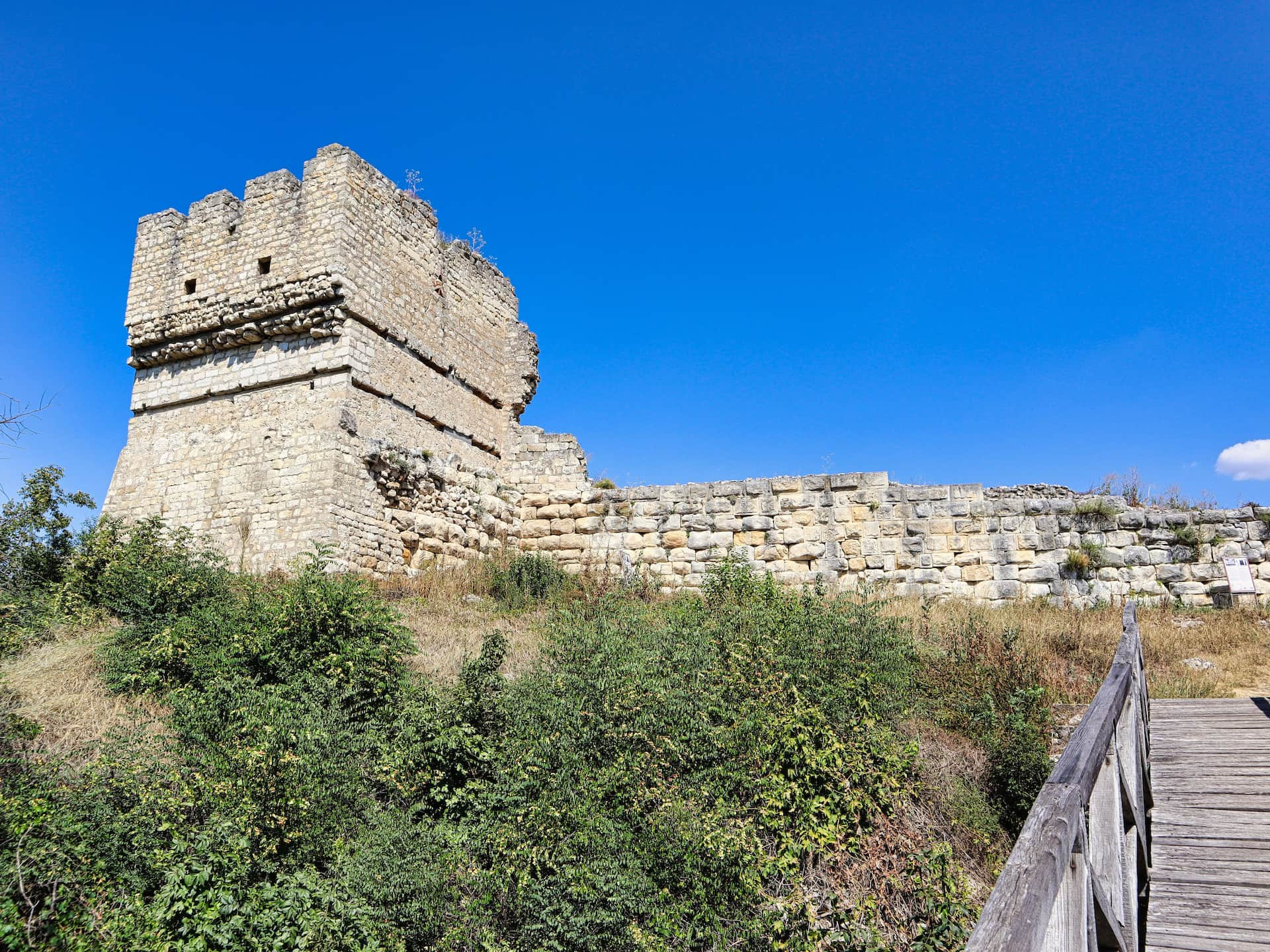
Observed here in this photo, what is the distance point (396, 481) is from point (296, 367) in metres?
2.21

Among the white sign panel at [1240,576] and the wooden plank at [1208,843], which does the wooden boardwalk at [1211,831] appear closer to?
the wooden plank at [1208,843]

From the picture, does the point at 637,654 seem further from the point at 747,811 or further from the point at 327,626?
the point at 327,626

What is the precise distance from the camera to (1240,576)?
1077 centimetres

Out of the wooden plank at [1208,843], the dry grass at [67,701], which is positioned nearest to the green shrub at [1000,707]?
the wooden plank at [1208,843]

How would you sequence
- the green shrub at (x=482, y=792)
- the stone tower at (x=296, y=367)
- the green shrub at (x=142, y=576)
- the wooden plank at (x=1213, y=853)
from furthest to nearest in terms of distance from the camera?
1. the stone tower at (x=296, y=367)
2. the green shrub at (x=142, y=576)
3. the green shrub at (x=482, y=792)
4. the wooden plank at (x=1213, y=853)

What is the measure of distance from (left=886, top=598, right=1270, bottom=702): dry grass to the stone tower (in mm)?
7360

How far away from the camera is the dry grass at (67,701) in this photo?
20.8ft

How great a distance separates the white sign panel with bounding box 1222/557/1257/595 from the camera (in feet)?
35.1

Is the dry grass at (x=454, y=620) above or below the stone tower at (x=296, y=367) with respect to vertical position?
below

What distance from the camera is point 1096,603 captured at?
10969 mm

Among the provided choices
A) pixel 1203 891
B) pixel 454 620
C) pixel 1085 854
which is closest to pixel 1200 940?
pixel 1203 891

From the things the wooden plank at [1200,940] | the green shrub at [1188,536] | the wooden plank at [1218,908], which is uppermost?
the green shrub at [1188,536]

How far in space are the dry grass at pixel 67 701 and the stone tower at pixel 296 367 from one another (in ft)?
10.7

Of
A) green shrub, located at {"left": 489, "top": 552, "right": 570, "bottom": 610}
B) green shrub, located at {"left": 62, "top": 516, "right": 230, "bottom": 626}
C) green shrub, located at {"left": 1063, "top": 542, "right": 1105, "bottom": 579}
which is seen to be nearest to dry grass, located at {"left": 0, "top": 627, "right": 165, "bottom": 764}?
green shrub, located at {"left": 62, "top": 516, "right": 230, "bottom": 626}
